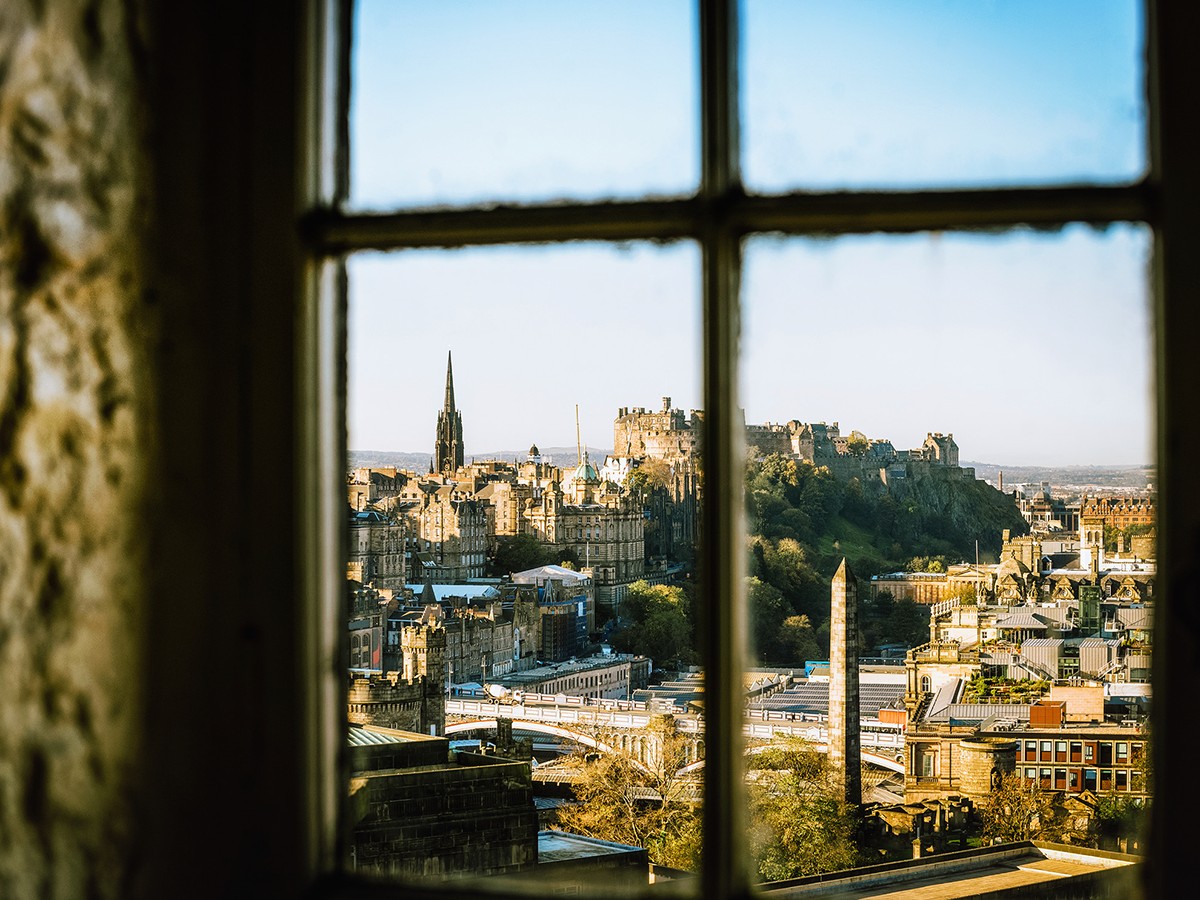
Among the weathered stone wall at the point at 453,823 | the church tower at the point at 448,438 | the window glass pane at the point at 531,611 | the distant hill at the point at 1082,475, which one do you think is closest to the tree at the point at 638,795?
the window glass pane at the point at 531,611

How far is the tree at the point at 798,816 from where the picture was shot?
10.0 m

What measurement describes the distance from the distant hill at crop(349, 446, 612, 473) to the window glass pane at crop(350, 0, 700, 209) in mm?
141

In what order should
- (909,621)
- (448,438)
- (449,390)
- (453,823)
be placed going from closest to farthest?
(453,823) < (449,390) < (448,438) < (909,621)

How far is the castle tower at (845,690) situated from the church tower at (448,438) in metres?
4.12

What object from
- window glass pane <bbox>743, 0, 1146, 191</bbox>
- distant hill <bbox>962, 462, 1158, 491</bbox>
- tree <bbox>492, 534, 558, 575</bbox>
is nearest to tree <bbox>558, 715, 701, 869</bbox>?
tree <bbox>492, 534, 558, 575</bbox>

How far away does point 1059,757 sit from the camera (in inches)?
372

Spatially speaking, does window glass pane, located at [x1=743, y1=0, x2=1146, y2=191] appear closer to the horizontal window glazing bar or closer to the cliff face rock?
the horizontal window glazing bar

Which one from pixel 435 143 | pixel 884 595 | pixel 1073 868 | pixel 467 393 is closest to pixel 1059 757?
pixel 1073 868

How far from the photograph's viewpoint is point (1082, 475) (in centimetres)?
238

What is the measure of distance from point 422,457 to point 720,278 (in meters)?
3.57

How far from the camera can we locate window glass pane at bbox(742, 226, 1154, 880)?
248 inches

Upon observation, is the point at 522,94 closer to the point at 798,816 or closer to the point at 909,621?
the point at 798,816

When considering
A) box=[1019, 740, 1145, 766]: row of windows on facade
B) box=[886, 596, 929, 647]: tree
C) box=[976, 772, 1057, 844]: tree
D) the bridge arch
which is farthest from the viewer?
the bridge arch

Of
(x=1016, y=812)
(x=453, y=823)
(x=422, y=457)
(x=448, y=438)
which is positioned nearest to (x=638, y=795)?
(x=1016, y=812)
